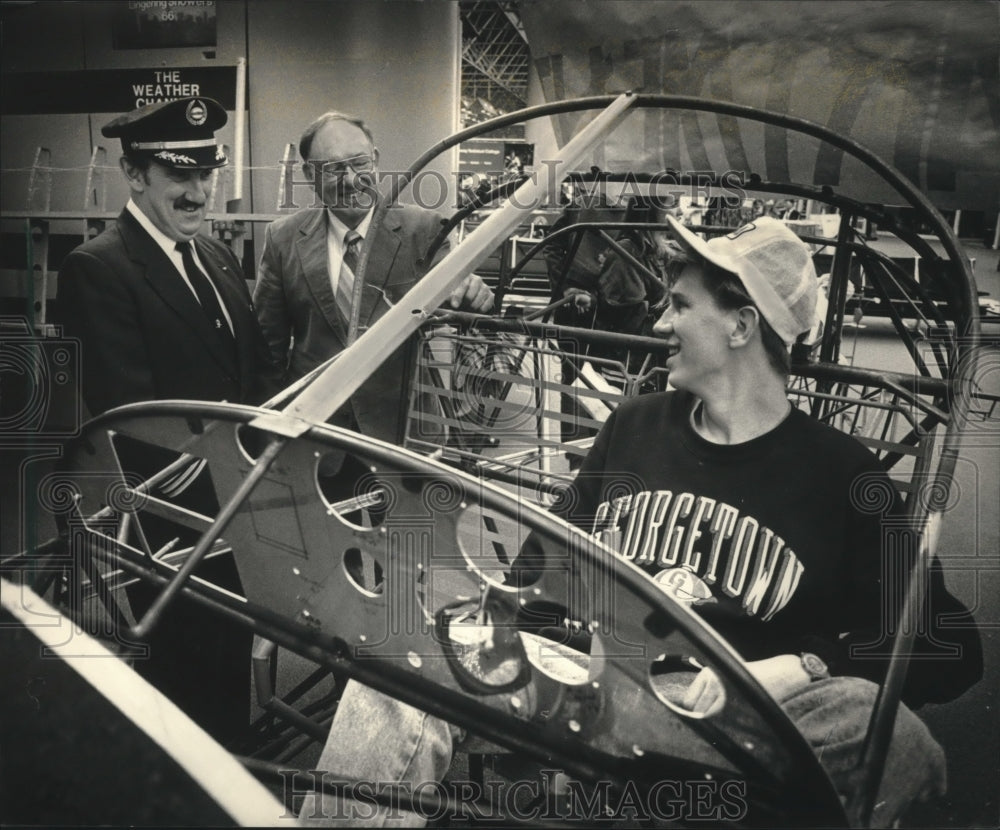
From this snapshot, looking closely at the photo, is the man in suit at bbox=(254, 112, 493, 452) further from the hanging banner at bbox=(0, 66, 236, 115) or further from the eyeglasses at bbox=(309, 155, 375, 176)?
the hanging banner at bbox=(0, 66, 236, 115)

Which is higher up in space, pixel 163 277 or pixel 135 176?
pixel 135 176

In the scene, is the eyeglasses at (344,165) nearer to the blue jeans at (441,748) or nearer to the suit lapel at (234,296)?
the suit lapel at (234,296)

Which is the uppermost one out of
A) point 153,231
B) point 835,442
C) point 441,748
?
point 153,231

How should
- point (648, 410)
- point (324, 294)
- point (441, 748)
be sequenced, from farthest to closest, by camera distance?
point (324, 294) → point (648, 410) → point (441, 748)

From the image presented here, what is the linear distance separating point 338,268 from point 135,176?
68 centimetres

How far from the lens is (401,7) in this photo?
2324 mm

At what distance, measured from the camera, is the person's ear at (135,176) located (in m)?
1.91

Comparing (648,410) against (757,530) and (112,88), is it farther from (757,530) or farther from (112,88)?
(112,88)

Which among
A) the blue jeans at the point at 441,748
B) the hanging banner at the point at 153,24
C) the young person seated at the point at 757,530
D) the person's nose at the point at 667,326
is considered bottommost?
the blue jeans at the point at 441,748

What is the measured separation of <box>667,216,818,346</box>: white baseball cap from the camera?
1431 millimetres

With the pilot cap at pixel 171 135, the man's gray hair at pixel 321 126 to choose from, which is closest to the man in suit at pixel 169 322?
the pilot cap at pixel 171 135

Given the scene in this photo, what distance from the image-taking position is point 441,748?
1.28 m

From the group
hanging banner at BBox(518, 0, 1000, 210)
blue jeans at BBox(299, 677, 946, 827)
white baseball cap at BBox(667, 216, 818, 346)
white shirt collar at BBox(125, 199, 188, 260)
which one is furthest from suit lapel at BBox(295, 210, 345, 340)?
blue jeans at BBox(299, 677, 946, 827)

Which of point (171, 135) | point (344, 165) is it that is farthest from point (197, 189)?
point (344, 165)
